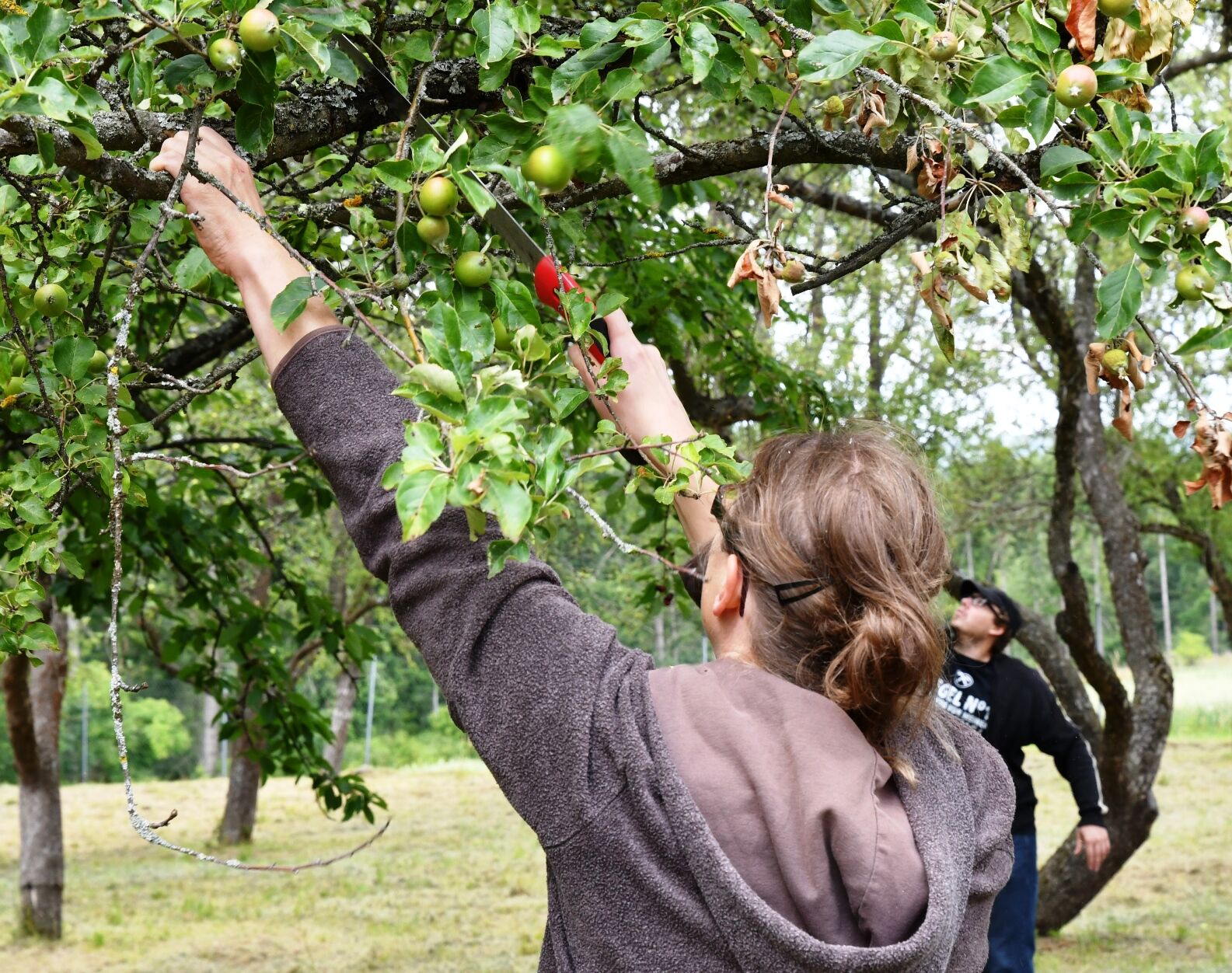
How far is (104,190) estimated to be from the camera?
236 centimetres

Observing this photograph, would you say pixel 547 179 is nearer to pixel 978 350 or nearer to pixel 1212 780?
pixel 978 350

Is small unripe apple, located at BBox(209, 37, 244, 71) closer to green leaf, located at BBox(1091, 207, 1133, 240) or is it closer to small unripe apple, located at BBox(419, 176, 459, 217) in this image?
small unripe apple, located at BBox(419, 176, 459, 217)

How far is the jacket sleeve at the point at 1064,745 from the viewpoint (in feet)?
15.3

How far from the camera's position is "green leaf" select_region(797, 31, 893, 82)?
1456 millimetres

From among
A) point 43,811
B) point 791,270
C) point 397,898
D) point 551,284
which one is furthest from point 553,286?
point 397,898

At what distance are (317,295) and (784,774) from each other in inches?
33.1

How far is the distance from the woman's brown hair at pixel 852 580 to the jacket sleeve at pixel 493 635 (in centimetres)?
19

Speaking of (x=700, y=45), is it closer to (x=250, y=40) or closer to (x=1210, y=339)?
(x=250, y=40)

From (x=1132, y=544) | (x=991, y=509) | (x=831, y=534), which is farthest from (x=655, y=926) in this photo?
(x=991, y=509)

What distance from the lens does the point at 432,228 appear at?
1.47 m

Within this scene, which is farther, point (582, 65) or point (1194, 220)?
point (582, 65)

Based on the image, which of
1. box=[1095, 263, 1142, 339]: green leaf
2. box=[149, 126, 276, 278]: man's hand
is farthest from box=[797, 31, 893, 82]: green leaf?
box=[149, 126, 276, 278]: man's hand

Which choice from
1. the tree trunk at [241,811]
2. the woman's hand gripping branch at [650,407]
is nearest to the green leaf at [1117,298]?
the woman's hand gripping branch at [650,407]

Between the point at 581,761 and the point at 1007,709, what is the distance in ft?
12.3
